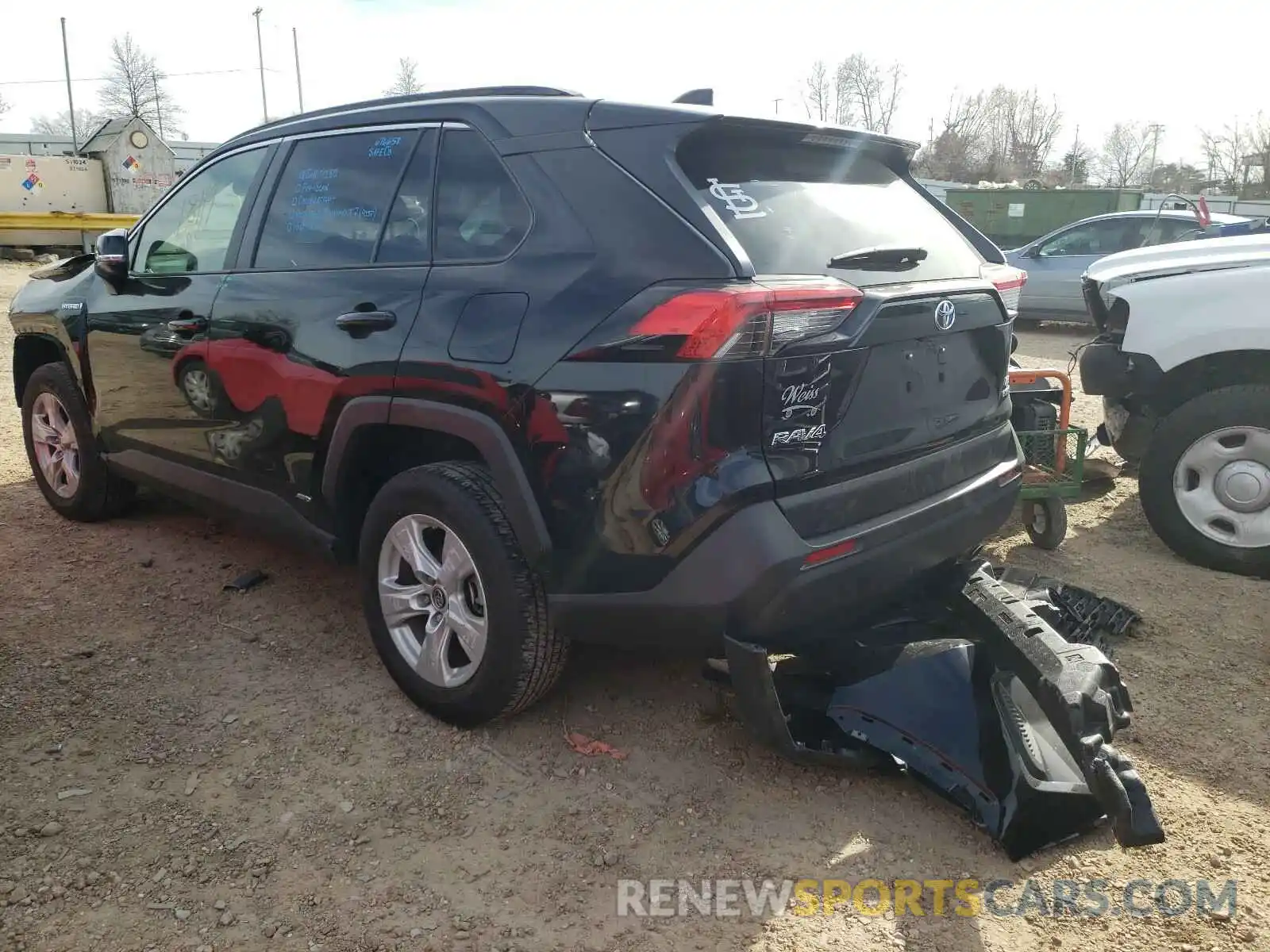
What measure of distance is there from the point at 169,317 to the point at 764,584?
110 inches

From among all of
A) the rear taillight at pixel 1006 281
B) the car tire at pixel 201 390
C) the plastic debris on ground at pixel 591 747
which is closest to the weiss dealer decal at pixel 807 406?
the rear taillight at pixel 1006 281

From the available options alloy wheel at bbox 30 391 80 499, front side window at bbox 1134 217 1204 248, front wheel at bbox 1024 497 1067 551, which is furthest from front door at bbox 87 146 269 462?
front side window at bbox 1134 217 1204 248

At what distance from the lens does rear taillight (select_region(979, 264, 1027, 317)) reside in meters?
3.16

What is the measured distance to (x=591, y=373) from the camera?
2439 millimetres

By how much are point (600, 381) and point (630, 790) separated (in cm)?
120

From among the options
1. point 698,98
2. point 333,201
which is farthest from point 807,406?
point 333,201

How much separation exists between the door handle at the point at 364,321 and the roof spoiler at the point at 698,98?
1077 mm

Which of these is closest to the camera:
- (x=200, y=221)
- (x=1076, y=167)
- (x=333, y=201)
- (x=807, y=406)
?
(x=807, y=406)

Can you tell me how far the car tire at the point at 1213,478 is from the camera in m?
4.23

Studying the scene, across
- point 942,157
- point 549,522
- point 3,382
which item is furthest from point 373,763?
point 942,157

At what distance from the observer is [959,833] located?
258 cm

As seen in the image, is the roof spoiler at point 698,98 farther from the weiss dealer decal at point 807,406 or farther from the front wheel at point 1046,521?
the front wheel at point 1046,521

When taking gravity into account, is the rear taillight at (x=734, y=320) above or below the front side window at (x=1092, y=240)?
below

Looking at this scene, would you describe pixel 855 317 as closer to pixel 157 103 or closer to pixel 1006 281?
pixel 1006 281
